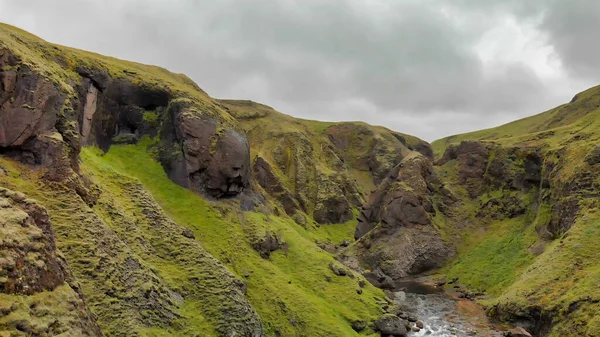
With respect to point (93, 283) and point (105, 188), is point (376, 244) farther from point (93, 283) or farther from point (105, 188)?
point (93, 283)

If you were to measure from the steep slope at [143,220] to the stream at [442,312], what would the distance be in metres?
7.80

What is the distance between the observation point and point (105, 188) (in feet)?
147

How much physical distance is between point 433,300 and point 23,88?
240ft

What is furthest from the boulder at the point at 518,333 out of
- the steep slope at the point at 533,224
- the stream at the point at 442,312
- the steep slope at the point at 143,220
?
the steep slope at the point at 143,220

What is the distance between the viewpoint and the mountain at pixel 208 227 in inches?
1202

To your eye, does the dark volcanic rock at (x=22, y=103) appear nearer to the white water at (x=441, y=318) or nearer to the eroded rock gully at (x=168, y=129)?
the eroded rock gully at (x=168, y=129)

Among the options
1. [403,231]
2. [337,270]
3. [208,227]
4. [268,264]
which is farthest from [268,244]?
[403,231]

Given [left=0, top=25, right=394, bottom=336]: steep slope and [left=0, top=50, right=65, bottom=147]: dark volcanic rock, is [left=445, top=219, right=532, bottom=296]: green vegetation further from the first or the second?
[left=0, top=50, right=65, bottom=147]: dark volcanic rock

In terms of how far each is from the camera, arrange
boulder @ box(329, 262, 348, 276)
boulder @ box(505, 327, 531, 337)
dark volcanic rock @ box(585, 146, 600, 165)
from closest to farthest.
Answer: boulder @ box(505, 327, 531, 337)
boulder @ box(329, 262, 348, 276)
dark volcanic rock @ box(585, 146, 600, 165)

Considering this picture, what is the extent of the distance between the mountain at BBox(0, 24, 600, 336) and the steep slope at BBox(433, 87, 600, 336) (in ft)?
1.17

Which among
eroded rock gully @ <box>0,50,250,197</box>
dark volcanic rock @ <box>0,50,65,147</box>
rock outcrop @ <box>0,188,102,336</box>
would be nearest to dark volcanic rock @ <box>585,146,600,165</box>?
eroded rock gully @ <box>0,50,250,197</box>

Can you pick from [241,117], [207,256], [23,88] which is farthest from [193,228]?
[241,117]

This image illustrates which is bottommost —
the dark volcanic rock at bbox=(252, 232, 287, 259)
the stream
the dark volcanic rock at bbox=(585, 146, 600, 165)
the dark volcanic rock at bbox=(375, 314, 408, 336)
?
the stream

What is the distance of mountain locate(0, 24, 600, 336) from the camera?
3053 cm
